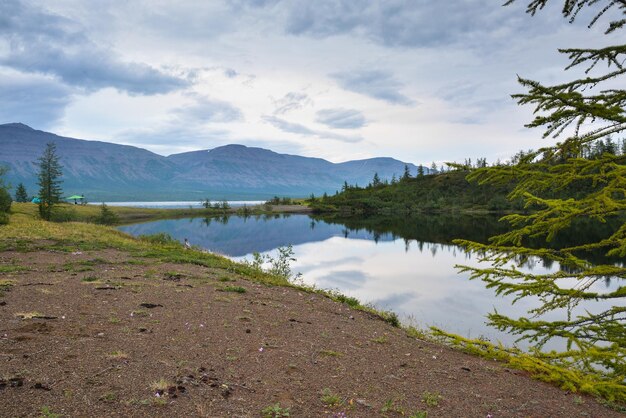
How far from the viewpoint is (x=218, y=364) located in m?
7.58

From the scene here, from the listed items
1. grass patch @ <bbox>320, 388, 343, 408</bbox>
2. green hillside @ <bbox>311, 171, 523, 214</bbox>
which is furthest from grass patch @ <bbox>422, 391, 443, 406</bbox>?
green hillside @ <bbox>311, 171, 523, 214</bbox>

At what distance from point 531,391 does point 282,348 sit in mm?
5598

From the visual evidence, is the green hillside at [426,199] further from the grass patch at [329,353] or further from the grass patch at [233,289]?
the grass patch at [329,353]

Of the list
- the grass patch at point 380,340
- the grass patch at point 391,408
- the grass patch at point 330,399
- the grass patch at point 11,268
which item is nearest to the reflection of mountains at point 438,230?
the grass patch at point 380,340

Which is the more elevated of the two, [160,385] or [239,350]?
[160,385]

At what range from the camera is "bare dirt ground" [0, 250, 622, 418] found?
5.91 m

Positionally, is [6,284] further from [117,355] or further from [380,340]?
[380,340]

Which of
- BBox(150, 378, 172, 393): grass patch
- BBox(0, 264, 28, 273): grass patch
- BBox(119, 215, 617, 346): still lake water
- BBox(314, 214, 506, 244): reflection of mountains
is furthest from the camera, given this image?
BBox(314, 214, 506, 244): reflection of mountains

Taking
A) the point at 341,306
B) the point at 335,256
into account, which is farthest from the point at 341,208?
the point at 341,306

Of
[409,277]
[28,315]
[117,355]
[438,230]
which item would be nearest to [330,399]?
[117,355]

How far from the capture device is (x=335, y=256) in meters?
50.3

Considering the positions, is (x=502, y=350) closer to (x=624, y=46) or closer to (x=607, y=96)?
(x=607, y=96)

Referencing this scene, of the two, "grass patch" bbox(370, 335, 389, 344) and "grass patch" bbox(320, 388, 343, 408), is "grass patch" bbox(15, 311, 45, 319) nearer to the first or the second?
"grass patch" bbox(320, 388, 343, 408)

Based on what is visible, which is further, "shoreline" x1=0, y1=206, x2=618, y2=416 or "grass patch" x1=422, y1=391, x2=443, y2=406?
"grass patch" x1=422, y1=391, x2=443, y2=406
